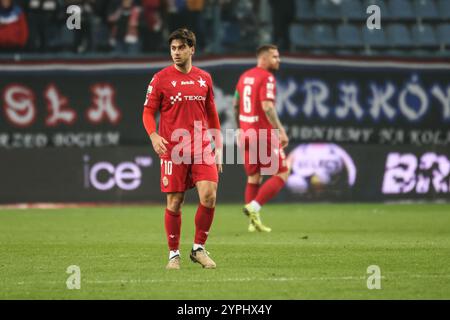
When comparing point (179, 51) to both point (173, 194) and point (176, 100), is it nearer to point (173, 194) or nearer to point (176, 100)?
point (176, 100)

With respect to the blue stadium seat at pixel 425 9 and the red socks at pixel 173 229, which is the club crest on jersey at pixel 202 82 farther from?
the blue stadium seat at pixel 425 9

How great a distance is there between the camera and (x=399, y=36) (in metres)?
21.8

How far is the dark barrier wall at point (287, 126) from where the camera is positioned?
61.8ft

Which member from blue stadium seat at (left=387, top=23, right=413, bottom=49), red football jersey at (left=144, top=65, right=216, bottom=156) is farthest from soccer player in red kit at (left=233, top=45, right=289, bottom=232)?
blue stadium seat at (left=387, top=23, right=413, bottom=49)

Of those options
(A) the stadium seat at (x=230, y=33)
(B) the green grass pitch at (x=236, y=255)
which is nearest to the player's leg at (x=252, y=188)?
(B) the green grass pitch at (x=236, y=255)

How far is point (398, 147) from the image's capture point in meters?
19.3

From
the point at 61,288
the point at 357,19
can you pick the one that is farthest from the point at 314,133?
the point at 61,288

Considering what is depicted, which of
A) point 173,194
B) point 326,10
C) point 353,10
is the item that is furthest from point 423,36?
point 173,194

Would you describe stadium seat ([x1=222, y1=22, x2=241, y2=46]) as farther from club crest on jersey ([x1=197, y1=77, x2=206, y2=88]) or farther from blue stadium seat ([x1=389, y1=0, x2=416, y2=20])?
club crest on jersey ([x1=197, y1=77, x2=206, y2=88])

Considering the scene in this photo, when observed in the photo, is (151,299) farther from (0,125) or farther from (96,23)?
(96,23)

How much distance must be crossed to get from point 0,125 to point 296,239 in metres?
7.72

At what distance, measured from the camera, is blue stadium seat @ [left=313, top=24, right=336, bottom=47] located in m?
21.2

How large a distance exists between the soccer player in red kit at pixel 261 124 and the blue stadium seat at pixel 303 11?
22.9 ft

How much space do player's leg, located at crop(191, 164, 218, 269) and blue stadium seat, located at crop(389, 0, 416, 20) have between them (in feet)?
43.1
